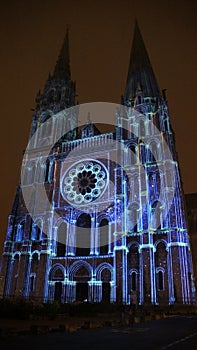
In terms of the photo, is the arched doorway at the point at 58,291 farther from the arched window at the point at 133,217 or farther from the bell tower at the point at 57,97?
the bell tower at the point at 57,97

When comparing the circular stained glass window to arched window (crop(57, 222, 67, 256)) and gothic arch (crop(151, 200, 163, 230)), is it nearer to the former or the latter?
arched window (crop(57, 222, 67, 256))

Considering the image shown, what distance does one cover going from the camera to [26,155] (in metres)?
37.5

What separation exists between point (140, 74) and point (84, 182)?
56.6ft

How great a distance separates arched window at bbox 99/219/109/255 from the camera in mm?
28141

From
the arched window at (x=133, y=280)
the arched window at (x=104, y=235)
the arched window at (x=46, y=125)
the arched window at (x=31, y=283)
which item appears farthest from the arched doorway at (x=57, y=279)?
the arched window at (x=46, y=125)

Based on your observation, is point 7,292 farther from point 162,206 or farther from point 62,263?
point 162,206

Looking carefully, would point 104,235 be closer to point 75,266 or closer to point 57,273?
point 75,266

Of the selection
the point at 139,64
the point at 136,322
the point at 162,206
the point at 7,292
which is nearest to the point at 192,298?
the point at 162,206

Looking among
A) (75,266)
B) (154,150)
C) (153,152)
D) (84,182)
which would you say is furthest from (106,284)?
(154,150)

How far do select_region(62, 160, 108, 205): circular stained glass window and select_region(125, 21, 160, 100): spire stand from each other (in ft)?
35.4

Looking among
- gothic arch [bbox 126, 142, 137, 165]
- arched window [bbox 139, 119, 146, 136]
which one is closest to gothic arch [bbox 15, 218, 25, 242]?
gothic arch [bbox 126, 142, 137, 165]

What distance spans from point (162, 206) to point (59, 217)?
38.2 feet

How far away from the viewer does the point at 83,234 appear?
29.9 metres

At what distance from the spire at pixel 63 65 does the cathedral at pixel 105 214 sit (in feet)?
30.8
